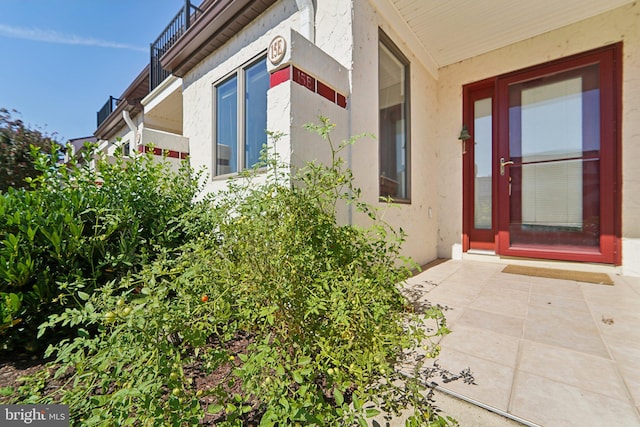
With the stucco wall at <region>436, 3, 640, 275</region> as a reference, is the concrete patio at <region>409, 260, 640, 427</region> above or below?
below

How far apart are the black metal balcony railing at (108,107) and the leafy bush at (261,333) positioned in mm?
9606

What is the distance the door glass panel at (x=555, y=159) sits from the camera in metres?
3.09

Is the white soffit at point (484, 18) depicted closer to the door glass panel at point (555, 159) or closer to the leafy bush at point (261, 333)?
the door glass panel at point (555, 159)

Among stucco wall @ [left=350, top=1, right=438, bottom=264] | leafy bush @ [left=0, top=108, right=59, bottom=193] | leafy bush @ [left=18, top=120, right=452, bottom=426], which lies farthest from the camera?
leafy bush @ [left=0, top=108, right=59, bottom=193]

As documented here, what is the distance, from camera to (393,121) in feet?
10.6

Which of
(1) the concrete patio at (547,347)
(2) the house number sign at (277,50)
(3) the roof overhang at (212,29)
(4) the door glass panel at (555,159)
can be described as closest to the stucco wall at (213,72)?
(3) the roof overhang at (212,29)

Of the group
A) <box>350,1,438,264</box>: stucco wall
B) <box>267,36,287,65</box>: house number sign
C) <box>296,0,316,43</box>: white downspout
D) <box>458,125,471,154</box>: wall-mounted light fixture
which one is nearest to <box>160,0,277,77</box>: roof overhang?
<box>296,0,316,43</box>: white downspout

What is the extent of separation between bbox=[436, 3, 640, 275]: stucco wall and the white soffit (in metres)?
0.12

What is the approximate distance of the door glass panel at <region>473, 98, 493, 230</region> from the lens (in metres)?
3.77

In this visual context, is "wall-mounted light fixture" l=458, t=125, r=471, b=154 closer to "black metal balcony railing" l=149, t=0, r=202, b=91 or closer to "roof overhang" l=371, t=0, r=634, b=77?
"roof overhang" l=371, t=0, r=634, b=77

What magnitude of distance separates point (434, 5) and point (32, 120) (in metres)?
6.47

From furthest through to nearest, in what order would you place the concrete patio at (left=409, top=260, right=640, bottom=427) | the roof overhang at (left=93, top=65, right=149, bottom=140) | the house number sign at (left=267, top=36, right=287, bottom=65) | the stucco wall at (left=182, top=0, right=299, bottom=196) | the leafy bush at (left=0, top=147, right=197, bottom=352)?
1. the roof overhang at (left=93, top=65, right=149, bottom=140)
2. the stucco wall at (left=182, top=0, right=299, bottom=196)
3. the house number sign at (left=267, top=36, right=287, bottom=65)
4. the leafy bush at (left=0, top=147, right=197, bottom=352)
5. the concrete patio at (left=409, top=260, right=640, bottom=427)

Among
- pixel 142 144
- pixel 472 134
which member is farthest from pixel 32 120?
pixel 472 134
